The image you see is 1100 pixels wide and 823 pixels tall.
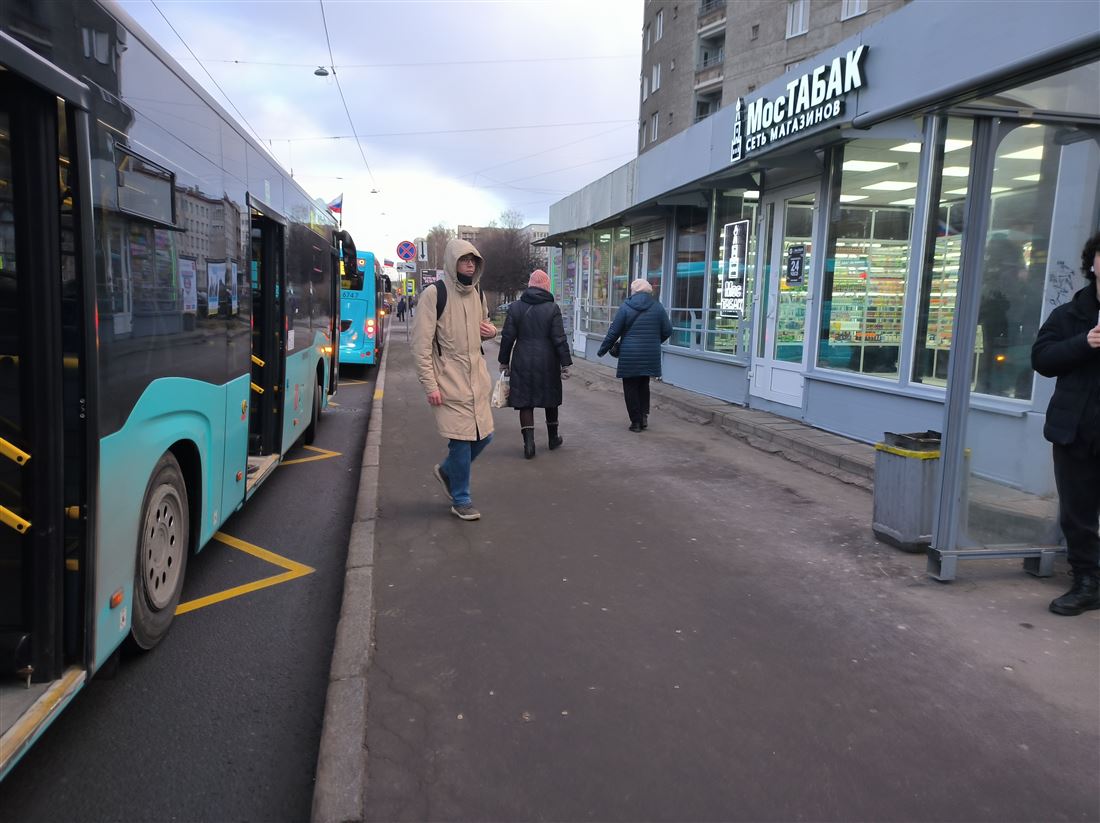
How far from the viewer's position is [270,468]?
646 centimetres

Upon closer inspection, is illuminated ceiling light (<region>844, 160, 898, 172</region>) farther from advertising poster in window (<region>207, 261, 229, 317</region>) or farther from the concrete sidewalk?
advertising poster in window (<region>207, 261, 229, 317</region>)

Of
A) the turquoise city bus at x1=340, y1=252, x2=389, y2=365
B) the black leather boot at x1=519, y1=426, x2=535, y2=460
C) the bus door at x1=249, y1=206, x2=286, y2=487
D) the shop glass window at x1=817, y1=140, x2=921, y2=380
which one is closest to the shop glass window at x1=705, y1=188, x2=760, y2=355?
the shop glass window at x1=817, y1=140, x2=921, y2=380

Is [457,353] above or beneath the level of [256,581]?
above

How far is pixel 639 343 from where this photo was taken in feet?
30.1

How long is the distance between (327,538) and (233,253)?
7.18 ft

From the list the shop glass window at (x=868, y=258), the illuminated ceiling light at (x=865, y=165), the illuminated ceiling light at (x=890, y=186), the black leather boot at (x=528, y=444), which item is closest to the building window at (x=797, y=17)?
the illuminated ceiling light at (x=865, y=165)

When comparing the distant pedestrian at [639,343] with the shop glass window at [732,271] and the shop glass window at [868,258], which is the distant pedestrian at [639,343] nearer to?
the shop glass window at [868,258]

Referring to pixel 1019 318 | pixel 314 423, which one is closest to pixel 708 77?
pixel 314 423

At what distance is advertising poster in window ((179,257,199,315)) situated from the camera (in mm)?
3904

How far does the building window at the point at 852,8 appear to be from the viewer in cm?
2986

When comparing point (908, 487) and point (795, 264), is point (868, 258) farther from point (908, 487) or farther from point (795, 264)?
point (908, 487)

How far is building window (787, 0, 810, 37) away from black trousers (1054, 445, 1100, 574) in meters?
33.1

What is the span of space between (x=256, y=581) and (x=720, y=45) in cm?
4060

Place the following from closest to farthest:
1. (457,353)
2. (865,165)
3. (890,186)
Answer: (457,353) → (890,186) → (865,165)
